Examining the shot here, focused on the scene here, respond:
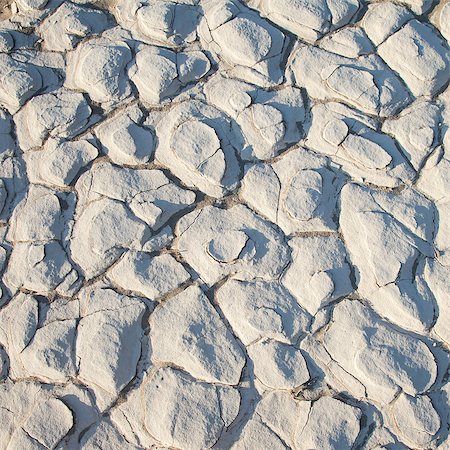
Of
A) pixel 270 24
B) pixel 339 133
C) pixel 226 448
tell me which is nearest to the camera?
pixel 226 448

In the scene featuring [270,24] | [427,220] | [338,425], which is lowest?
[338,425]

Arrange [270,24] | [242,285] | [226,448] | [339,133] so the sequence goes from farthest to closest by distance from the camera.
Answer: [270,24]
[339,133]
[242,285]
[226,448]

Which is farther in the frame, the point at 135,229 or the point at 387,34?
the point at 387,34

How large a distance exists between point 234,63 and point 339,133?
1.20ft

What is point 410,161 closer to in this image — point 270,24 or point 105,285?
point 270,24

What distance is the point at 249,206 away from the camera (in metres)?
1.54

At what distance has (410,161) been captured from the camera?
155cm

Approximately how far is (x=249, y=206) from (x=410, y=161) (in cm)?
44

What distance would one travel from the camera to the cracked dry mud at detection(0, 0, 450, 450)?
4.49 ft

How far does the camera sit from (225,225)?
59.4 inches

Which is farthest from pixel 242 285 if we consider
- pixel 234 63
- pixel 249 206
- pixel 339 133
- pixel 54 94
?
pixel 54 94

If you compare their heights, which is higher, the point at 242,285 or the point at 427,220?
the point at 427,220

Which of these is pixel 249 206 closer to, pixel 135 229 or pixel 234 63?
pixel 135 229

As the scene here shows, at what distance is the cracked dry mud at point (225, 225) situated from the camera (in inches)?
53.9
